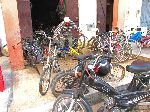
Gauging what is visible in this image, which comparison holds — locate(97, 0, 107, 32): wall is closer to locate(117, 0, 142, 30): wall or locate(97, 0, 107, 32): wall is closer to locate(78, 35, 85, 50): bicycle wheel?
locate(117, 0, 142, 30): wall

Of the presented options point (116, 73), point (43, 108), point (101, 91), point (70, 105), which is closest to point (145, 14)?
point (116, 73)

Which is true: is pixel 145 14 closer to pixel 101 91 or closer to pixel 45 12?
pixel 101 91

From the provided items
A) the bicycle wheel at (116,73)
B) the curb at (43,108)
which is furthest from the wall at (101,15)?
the curb at (43,108)

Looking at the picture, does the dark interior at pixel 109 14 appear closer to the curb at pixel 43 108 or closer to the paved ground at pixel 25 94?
the paved ground at pixel 25 94

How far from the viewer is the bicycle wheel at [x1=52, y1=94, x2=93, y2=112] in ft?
16.9

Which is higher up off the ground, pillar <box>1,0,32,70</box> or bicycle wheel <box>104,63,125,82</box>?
pillar <box>1,0,32,70</box>

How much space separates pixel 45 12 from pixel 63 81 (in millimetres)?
10071

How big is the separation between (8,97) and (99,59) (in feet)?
8.98

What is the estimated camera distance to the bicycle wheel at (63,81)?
6040mm

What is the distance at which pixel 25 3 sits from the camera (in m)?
9.47

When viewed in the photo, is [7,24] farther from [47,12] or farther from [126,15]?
[47,12]

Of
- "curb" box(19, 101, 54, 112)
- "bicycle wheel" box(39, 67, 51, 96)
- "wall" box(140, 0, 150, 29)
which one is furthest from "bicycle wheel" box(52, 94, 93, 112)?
"wall" box(140, 0, 150, 29)

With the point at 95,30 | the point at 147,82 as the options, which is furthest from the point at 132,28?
the point at 147,82

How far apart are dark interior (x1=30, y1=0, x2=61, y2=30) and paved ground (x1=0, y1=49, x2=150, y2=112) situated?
22.7 ft
